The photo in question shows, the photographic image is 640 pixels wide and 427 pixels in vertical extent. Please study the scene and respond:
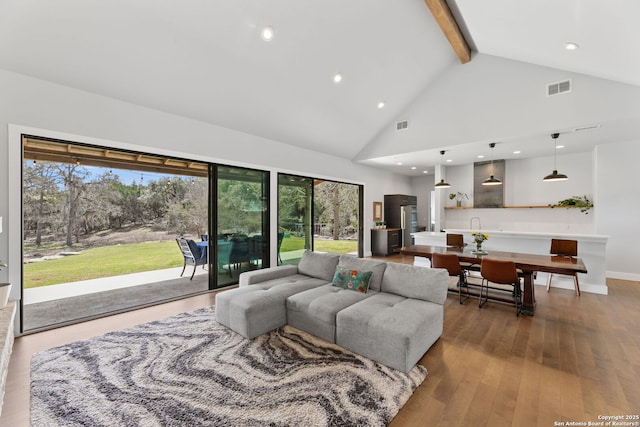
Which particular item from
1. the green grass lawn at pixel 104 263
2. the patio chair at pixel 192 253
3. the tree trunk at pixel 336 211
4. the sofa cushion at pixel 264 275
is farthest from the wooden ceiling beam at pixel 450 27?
the green grass lawn at pixel 104 263

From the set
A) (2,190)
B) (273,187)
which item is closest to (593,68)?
(273,187)

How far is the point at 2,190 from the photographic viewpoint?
9.43ft

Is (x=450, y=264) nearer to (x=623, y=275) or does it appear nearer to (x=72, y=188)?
(x=623, y=275)

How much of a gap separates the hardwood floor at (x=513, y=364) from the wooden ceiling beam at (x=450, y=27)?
436 centimetres

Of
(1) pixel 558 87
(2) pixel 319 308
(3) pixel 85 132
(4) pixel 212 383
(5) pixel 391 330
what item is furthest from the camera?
(1) pixel 558 87

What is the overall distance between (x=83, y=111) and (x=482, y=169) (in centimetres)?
873

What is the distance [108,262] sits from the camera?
6.03m

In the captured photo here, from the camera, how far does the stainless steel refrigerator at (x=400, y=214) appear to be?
29.2ft

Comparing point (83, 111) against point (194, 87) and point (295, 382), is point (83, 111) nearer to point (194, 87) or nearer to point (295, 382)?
point (194, 87)

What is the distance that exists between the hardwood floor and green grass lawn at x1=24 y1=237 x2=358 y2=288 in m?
2.86

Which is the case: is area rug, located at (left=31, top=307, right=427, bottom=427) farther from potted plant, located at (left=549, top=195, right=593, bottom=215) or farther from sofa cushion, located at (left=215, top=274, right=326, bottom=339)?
potted plant, located at (left=549, top=195, right=593, bottom=215)

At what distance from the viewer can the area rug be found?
181cm

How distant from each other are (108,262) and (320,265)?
17.1ft

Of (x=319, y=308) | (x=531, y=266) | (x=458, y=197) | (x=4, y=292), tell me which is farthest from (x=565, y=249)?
(x=4, y=292)
